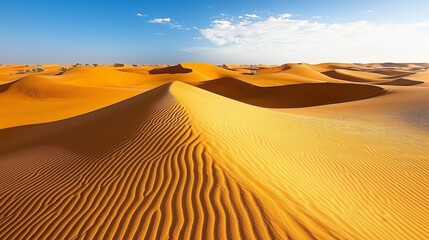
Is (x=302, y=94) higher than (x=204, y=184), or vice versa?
(x=204, y=184)

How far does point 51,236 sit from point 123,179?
145cm

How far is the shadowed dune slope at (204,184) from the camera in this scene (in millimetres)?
3768

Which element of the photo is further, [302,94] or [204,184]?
[302,94]

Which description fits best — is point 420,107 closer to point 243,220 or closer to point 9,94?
point 243,220

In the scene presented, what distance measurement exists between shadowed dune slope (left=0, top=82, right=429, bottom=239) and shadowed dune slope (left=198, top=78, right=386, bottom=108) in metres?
16.1

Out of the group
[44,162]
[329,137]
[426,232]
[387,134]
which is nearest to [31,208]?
[44,162]

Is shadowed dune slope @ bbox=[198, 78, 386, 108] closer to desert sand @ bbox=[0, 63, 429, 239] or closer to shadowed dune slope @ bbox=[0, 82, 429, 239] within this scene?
desert sand @ bbox=[0, 63, 429, 239]

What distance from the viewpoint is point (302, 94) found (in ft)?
89.2

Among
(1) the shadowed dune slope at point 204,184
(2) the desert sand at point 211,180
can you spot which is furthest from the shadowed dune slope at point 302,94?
(1) the shadowed dune slope at point 204,184

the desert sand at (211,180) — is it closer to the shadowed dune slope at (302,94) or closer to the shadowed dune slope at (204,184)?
Answer: the shadowed dune slope at (204,184)

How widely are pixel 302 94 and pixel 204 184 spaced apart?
24.6 m

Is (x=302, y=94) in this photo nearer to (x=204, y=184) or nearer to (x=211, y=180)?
(x=211, y=180)

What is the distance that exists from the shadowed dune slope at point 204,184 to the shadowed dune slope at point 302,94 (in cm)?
1610

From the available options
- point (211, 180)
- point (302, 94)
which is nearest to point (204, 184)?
point (211, 180)
